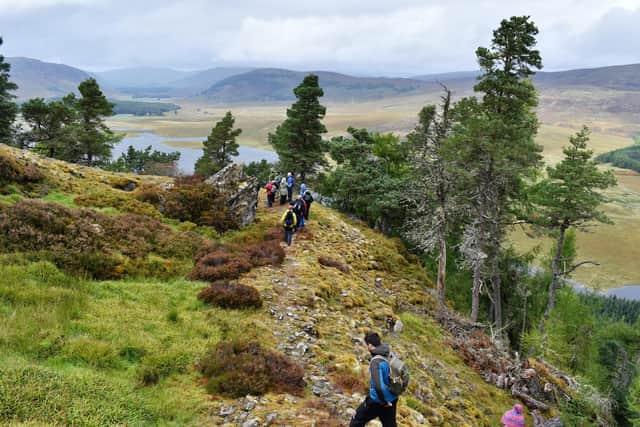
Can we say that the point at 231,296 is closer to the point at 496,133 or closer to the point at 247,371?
the point at 247,371

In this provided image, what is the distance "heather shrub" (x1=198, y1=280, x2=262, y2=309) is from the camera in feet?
38.5

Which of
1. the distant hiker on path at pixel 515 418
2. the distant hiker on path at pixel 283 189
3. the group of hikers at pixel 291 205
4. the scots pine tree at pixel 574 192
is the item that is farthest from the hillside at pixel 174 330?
the scots pine tree at pixel 574 192

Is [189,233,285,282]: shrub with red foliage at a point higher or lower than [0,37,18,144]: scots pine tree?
lower

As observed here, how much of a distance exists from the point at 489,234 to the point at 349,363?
1839cm

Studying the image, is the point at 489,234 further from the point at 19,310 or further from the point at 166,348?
the point at 19,310

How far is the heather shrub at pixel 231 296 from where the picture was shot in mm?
11750

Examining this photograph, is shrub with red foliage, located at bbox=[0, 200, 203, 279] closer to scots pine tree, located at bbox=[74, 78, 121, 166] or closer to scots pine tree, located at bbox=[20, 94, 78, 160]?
scots pine tree, located at bbox=[74, 78, 121, 166]

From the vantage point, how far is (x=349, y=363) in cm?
1021

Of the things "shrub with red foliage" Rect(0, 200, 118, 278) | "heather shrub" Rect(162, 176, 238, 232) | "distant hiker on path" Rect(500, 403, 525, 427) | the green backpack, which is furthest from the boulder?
the green backpack

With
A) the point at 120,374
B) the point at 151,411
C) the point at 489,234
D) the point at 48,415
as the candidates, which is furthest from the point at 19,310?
the point at 489,234

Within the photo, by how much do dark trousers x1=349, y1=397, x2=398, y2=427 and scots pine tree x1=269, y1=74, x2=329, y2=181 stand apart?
29.6 meters

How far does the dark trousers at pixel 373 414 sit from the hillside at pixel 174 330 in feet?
2.51

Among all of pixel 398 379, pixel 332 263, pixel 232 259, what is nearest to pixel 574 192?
pixel 332 263

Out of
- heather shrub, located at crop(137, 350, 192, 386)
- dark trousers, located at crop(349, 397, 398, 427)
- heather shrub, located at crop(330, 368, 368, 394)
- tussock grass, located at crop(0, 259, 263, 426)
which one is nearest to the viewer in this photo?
tussock grass, located at crop(0, 259, 263, 426)
